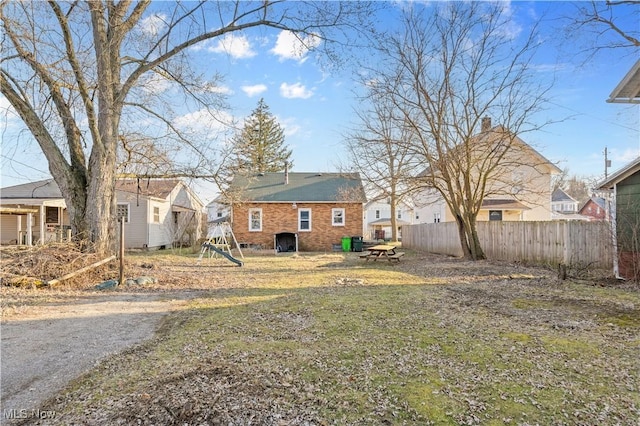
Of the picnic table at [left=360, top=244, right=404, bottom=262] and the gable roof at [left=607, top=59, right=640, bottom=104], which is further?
the picnic table at [left=360, top=244, right=404, bottom=262]

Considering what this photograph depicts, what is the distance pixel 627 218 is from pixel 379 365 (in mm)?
8815

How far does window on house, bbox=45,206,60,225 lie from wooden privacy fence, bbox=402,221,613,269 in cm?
2207

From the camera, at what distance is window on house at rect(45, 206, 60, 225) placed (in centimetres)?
2200

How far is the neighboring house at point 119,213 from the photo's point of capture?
732 inches

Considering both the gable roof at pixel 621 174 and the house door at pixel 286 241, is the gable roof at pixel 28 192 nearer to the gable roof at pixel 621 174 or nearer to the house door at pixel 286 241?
the house door at pixel 286 241

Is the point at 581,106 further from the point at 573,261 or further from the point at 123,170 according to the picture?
the point at 123,170

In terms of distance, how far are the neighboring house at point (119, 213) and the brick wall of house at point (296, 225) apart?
3.85 metres

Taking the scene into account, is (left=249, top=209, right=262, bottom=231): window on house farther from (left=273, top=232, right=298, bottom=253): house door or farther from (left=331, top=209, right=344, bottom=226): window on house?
(left=331, top=209, right=344, bottom=226): window on house

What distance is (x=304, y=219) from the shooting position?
22828 millimetres

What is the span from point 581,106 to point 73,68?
15621mm

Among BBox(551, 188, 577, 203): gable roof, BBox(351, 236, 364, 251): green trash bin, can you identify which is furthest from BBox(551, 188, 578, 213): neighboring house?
BBox(351, 236, 364, 251): green trash bin

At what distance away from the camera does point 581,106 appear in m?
12.8

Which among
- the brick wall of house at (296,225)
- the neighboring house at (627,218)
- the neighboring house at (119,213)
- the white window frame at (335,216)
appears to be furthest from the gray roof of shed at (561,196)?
the neighboring house at (119,213)

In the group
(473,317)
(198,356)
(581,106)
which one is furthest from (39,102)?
(581,106)
